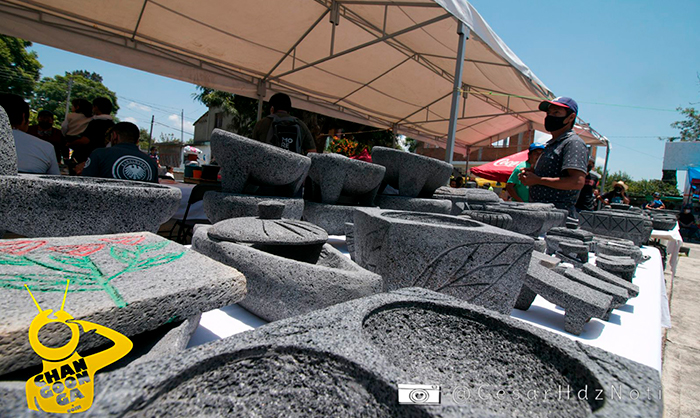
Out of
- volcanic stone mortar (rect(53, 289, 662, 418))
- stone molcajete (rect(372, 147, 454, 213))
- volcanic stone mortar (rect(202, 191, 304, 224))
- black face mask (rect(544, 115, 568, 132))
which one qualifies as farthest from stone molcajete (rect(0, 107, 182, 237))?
black face mask (rect(544, 115, 568, 132))

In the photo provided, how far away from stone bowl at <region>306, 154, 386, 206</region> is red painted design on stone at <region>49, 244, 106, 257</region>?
127 cm

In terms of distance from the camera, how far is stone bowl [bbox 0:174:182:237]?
0.89 m

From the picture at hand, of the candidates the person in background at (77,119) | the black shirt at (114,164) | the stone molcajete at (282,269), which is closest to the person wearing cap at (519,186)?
the stone molcajete at (282,269)

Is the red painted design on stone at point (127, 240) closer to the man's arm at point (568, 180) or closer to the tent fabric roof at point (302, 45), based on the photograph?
the man's arm at point (568, 180)

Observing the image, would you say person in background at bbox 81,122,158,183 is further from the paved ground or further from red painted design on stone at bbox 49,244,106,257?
the paved ground

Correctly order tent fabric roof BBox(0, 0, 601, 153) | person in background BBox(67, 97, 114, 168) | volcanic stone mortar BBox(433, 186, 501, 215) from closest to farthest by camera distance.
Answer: volcanic stone mortar BBox(433, 186, 501, 215) < person in background BBox(67, 97, 114, 168) < tent fabric roof BBox(0, 0, 601, 153)

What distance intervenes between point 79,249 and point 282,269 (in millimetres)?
443

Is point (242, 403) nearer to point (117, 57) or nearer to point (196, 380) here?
point (196, 380)

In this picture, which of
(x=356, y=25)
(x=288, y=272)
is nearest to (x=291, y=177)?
(x=288, y=272)

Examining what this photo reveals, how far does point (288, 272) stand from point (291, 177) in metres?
0.89

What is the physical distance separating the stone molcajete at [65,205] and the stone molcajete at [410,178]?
1.47 metres

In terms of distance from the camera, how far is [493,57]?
529 centimetres

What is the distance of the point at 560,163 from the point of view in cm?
231

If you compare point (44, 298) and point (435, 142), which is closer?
point (44, 298)
